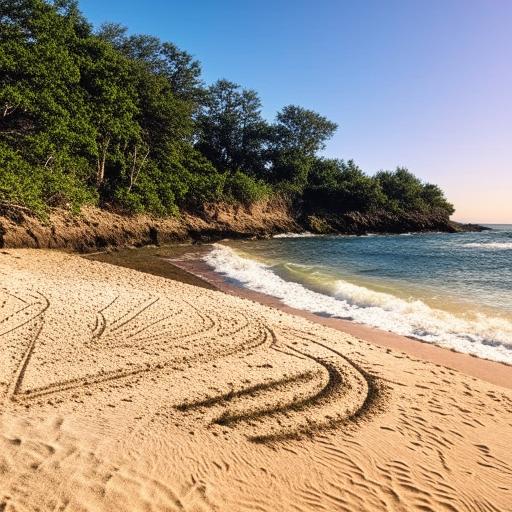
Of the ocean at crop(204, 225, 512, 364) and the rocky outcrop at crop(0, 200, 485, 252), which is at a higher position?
the rocky outcrop at crop(0, 200, 485, 252)

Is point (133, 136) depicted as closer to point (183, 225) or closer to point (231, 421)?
point (183, 225)

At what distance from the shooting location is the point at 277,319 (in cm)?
963

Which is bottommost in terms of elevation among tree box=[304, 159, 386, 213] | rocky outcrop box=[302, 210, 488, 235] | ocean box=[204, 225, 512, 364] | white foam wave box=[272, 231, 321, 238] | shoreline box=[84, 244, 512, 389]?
shoreline box=[84, 244, 512, 389]

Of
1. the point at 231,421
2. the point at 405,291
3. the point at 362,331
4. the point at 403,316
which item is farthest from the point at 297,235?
the point at 231,421

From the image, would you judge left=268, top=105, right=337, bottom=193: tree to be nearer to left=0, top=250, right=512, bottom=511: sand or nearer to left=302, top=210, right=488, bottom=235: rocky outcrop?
left=302, top=210, right=488, bottom=235: rocky outcrop

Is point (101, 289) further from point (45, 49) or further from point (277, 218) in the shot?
point (277, 218)

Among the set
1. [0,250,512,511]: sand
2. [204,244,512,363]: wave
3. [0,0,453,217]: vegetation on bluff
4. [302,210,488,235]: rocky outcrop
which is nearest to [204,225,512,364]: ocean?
[204,244,512,363]: wave

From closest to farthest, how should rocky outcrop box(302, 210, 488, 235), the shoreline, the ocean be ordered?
the shoreline
the ocean
rocky outcrop box(302, 210, 488, 235)

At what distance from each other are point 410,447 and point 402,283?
13635 millimetres

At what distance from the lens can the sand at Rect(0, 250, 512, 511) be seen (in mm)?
3564

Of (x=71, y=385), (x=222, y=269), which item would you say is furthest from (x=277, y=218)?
(x=71, y=385)

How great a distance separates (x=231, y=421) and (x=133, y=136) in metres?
28.8

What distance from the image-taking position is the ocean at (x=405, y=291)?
9.53 meters

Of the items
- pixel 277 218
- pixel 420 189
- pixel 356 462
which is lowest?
pixel 356 462
